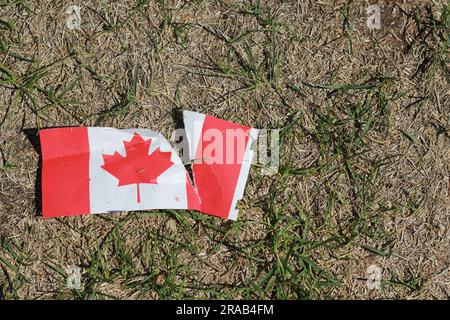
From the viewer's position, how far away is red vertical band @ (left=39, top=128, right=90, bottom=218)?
2.57m

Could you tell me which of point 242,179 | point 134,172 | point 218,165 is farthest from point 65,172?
point 242,179

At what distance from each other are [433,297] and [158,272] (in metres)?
1.23

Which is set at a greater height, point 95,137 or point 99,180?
point 95,137

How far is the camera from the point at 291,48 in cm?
265

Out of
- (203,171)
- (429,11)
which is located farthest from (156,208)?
(429,11)

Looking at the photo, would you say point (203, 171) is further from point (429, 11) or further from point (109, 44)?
point (429, 11)

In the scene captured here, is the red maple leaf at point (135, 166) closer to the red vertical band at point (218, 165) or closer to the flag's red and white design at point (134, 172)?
the flag's red and white design at point (134, 172)

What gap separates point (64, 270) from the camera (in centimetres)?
259

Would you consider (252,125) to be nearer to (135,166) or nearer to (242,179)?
(242,179)

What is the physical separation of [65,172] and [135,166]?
306 millimetres

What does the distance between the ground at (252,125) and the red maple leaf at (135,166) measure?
5.5 inches

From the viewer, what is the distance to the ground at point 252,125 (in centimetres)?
260

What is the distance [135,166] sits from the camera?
2.58m
